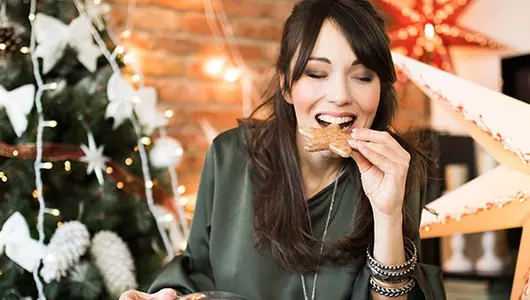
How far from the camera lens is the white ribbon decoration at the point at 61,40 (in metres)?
1.68

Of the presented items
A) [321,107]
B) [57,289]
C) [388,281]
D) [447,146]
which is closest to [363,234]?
[388,281]

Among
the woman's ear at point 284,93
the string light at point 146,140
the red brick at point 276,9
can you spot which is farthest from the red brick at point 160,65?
the woman's ear at point 284,93

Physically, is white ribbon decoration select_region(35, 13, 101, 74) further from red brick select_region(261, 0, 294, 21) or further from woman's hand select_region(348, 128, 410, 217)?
red brick select_region(261, 0, 294, 21)

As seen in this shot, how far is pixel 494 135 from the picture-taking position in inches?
52.7

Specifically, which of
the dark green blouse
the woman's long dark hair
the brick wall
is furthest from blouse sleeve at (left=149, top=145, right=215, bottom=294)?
the brick wall

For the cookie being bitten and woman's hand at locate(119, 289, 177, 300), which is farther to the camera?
the cookie being bitten

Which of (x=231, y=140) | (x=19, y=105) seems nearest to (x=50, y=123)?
(x=19, y=105)

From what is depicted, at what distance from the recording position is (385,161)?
46.4 inches

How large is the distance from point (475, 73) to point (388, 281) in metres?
1.76

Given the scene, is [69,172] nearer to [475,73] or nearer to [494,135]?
[494,135]

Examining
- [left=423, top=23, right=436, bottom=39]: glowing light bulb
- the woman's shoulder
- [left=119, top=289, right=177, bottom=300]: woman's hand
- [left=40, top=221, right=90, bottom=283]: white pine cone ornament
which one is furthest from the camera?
[left=423, top=23, right=436, bottom=39]: glowing light bulb

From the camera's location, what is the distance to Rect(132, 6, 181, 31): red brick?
2.39 metres

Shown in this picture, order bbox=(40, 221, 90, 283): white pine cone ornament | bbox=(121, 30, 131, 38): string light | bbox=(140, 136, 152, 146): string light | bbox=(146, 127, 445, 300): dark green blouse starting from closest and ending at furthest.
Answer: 1. bbox=(146, 127, 445, 300): dark green blouse
2. bbox=(40, 221, 90, 283): white pine cone ornament
3. bbox=(140, 136, 152, 146): string light
4. bbox=(121, 30, 131, 38): string light

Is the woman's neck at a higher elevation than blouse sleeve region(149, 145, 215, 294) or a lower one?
higher
